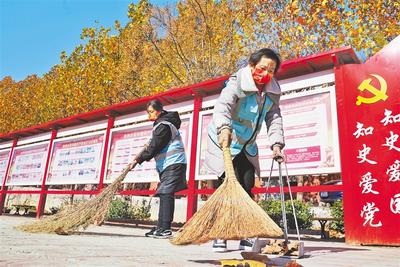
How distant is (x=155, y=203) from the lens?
13.3 metres

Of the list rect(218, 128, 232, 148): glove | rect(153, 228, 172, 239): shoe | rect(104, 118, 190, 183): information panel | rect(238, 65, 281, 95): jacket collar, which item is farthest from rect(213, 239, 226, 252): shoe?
rect(104, 118, 190, 183): information panel

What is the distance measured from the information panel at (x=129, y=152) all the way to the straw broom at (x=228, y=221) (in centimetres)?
490

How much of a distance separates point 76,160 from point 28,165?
8.05ft

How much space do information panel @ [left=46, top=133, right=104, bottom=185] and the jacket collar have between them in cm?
587

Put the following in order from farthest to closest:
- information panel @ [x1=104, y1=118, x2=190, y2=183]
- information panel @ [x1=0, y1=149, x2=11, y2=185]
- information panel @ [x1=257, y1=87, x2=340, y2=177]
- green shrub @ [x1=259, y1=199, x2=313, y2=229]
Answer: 1. information panel @ [x1=0, y1=149, x2=11, y2=185]
2. green shrub @ [x1=259, y1=199, x2=313, y2=229]
3. information panel @ [x1=104, y1=118, x2=190, y2=183]
4. information panel @ [x1=257, y1=87, x2=340, y2=177]

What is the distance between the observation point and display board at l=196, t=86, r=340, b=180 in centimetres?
488

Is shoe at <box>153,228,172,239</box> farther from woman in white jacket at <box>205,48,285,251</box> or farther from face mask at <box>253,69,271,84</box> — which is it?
face mask at <box>253,69,271,84</box>

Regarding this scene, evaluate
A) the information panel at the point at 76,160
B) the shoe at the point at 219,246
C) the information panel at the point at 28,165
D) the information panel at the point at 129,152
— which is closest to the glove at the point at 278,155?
the shoe at the point at 219,246

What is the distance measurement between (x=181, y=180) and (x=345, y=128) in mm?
2328

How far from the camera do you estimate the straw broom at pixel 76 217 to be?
4.27m

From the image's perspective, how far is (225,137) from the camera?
8.18 feet

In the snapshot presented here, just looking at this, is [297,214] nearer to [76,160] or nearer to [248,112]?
[76,160]

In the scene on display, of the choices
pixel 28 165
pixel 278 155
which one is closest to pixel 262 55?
pixel 278 155

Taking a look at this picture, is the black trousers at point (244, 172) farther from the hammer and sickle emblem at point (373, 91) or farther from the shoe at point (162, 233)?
the hammer and sickle emblem at point (373, 91)
